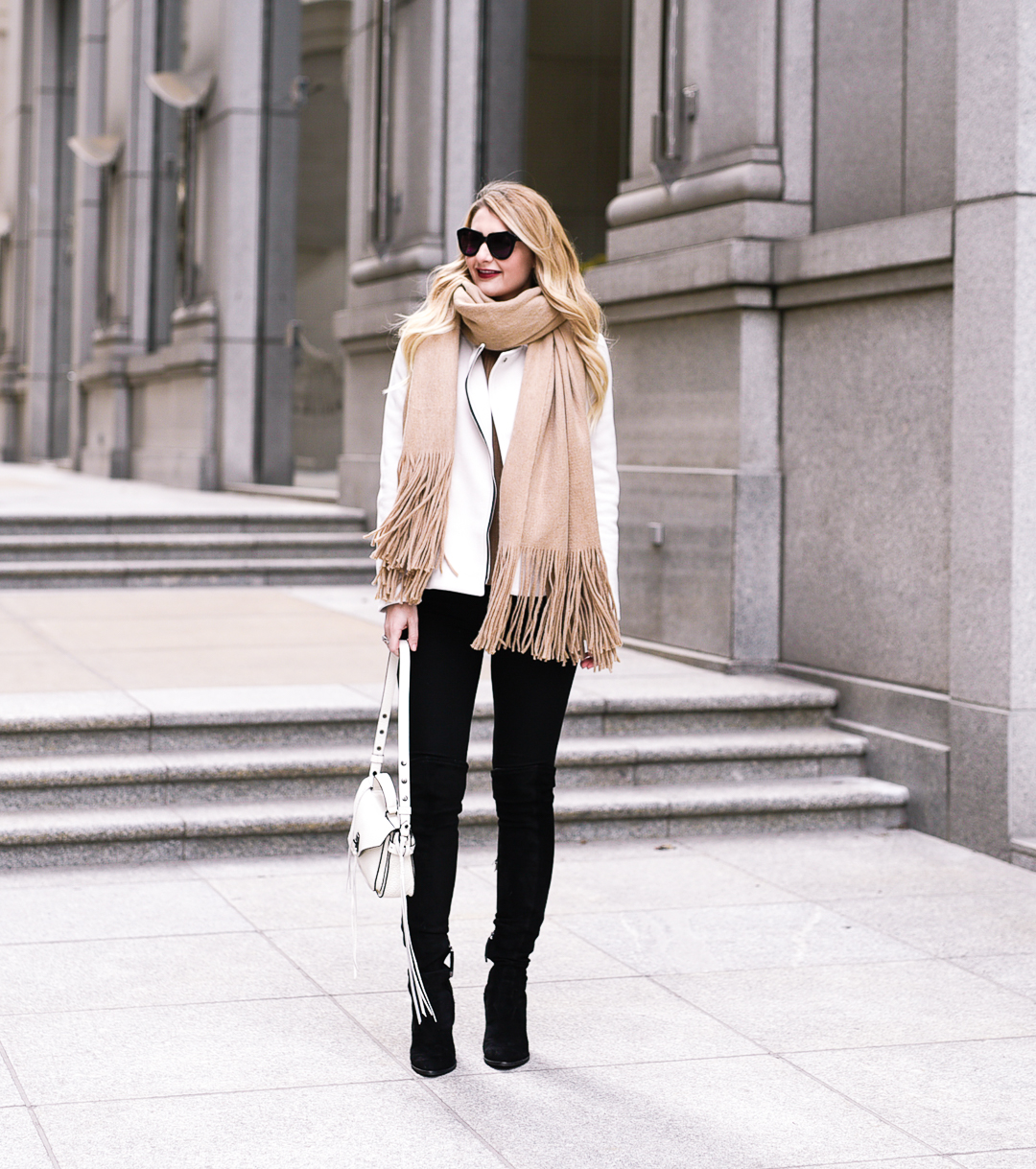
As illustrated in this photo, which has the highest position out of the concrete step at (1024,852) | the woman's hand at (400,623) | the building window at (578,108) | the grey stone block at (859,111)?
the building window at (578,108)

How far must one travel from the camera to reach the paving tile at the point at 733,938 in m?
4.99

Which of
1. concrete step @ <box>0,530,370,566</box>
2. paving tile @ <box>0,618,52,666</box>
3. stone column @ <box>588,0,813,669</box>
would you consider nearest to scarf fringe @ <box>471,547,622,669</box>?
stone column @ <box>588,0,813,669</box>

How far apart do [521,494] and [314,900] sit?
83.9 inches

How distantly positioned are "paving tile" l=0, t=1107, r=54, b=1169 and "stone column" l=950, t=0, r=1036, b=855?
3.81 meters

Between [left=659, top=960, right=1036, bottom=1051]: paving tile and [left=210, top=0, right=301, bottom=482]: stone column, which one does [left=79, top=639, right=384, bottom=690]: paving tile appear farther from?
[left=210, top=0, right=301, bottom=482]: stone column

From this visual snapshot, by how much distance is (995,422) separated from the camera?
631 cm

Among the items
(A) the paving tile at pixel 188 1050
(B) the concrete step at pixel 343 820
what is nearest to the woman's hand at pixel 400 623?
(A) the paving tile at pixel 188 1050

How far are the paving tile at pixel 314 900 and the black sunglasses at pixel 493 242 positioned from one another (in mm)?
2233

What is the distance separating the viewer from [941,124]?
714cm

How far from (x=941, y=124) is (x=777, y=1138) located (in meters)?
Answer: 4.75

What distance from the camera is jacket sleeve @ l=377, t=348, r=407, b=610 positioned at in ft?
13.1

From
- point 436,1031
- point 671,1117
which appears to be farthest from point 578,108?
point 671,1117

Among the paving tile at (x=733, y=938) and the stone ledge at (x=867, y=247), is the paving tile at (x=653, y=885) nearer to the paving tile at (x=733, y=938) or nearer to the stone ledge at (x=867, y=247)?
the paving tile at (x=733, y=938)

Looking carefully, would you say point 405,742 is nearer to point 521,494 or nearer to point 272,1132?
point 521,494
